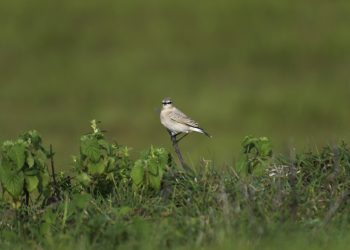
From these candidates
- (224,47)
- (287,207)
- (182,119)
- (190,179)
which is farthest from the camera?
(224,47)

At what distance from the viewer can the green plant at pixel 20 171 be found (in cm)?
1080

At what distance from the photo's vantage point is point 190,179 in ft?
36.4

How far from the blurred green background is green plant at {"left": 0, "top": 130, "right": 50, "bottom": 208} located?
46.8ft

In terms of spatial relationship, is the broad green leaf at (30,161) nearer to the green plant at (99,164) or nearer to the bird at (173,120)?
the green plant at (99,164)

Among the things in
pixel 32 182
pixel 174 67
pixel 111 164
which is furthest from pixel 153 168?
pixel 174 67

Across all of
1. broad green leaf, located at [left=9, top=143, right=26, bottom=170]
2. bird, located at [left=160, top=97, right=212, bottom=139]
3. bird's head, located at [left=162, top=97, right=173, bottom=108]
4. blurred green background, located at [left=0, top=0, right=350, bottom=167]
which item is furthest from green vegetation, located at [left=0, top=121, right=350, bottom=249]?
blurred green background, located at [left=0, top=0, right=350, bottom=167]

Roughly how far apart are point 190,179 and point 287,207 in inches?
43.2

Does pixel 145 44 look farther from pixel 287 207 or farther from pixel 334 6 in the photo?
pixel 287 207

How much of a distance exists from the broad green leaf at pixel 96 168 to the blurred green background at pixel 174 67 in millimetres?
13873

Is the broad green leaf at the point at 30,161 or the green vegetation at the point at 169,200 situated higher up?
the broad green leaf at the point at 30,161

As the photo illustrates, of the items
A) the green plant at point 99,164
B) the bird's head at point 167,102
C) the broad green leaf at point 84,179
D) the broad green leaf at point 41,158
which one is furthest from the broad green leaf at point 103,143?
the bird's head at point 167,102

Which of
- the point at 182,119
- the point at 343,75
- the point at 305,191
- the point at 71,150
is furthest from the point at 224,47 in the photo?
the point at 305,191

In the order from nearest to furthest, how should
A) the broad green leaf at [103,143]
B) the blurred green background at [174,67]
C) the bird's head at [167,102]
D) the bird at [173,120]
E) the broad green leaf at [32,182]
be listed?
1. the broad green leaf at [32,182]
2. the broad green leaf at [103,143]
3. the bird at [173,120]
4. the bird's head at [167,102]
5. the blurred green background at [174,67]

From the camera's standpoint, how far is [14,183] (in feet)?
35.6
